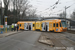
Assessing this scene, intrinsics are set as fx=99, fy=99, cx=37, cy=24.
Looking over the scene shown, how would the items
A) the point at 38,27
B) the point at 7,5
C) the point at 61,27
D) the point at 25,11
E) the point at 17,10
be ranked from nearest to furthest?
1. the point at 61,27
2. the point at 38,27
3. the point at 7,5
4. the point at 17,10
5. the point at 25,11

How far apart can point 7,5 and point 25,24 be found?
39.8 feet

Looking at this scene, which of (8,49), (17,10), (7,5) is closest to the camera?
(8,49)

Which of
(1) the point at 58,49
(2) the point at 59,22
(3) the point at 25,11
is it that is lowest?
(1) the point at 58,49

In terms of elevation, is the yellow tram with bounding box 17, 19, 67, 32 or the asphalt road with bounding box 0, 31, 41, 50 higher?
the yellow tram with bounding box 17, 19, 67, 32

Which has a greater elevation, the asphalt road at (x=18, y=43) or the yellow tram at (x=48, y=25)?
the yellow tram at (x=48, y=25)

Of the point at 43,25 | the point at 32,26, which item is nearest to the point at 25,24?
the point at 32,26

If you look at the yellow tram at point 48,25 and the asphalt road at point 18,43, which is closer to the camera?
the asphalt road at point 18,43

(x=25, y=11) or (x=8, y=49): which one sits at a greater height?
(x=25, y=11)

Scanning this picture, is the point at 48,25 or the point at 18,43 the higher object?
the point at 48,25

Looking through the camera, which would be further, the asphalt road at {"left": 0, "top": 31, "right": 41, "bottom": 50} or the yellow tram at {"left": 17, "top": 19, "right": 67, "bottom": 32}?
the yellow tram at {"left": 17, "top": 19, "right": 67, "bottom": 32}

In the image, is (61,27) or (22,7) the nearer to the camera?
(61,27)

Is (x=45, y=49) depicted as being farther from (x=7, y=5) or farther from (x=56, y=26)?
(x=7, y=5)

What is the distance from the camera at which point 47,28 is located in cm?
2592

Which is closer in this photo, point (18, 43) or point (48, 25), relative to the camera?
point (18, 43)
